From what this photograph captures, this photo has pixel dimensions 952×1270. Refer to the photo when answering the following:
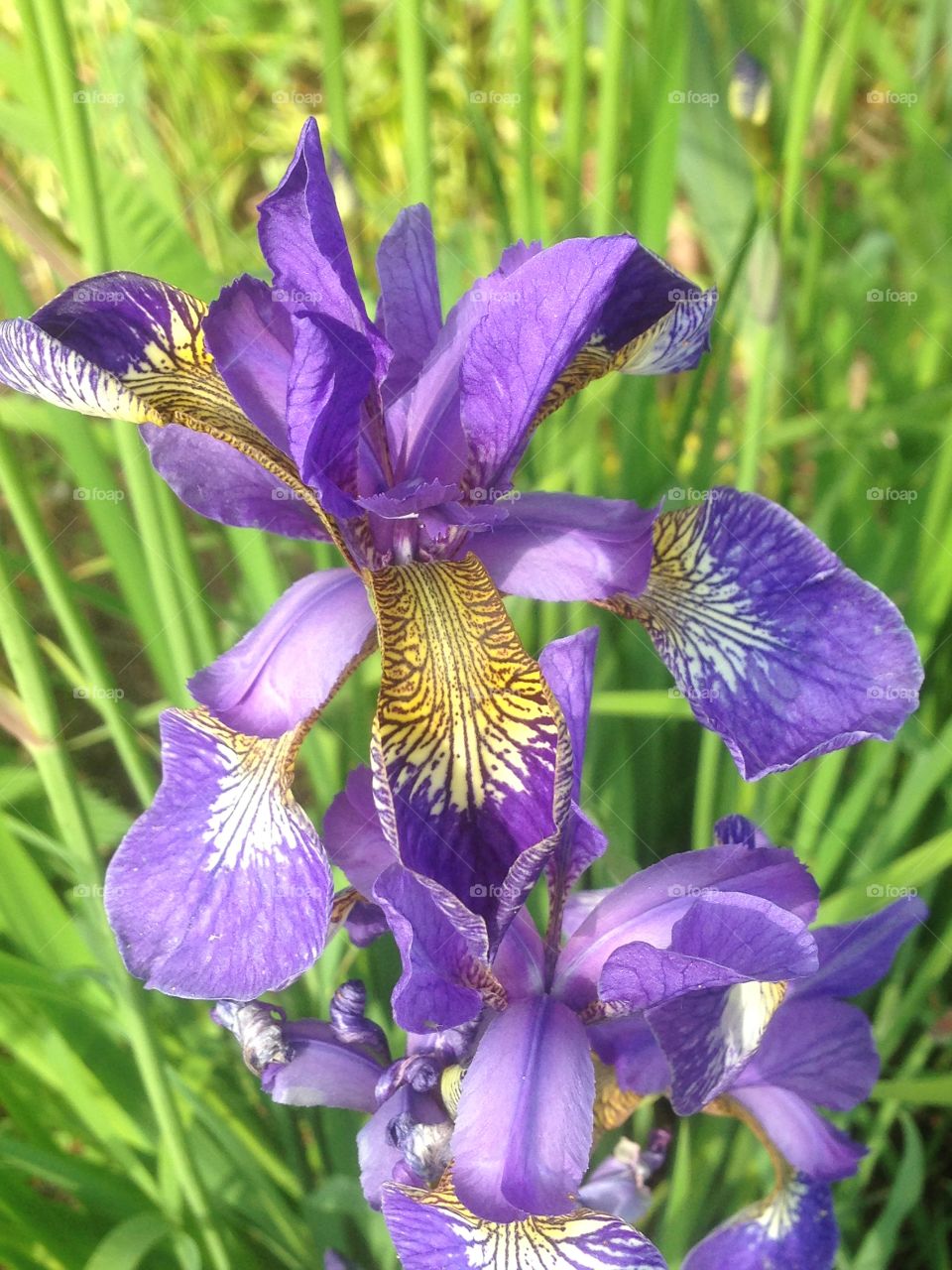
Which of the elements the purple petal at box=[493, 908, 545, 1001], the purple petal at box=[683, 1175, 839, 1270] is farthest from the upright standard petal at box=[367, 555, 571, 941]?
the purple petal at box=[683, 1175, 839, 1270]

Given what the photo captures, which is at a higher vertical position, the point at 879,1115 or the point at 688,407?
the point at 688,407

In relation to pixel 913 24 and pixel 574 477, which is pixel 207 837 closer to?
pixel 574 477

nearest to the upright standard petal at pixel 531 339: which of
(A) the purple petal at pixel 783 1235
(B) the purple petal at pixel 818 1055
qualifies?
(B) the purple petal at pixel 818 1055

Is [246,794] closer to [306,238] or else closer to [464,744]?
[464,744]

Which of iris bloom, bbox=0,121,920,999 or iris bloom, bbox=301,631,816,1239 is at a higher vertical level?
iris bloom, bbox=0,121,920,999

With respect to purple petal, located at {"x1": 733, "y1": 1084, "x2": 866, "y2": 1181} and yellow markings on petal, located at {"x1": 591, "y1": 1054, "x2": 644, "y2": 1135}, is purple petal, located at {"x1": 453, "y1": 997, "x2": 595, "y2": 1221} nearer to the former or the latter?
yellow markings on petal, located at {"x1": 591, "y1": 1054, "x2": 644, "y2": 1135}

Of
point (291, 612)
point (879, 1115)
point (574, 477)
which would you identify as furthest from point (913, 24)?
point (291, 612)
